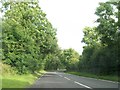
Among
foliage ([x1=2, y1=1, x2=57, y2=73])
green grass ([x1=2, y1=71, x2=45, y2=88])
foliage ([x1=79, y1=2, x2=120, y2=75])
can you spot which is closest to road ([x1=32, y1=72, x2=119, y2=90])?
green grass ([x1=2, y1=71, x2=45, y2=88])

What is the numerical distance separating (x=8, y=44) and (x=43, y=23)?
1663 centimetres

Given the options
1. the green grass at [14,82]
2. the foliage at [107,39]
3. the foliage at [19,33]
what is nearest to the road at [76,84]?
the green grass at [14,82]

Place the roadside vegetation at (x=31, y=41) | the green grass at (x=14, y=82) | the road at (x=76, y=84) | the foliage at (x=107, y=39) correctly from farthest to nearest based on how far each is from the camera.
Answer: the foliage at (x=107, y=39) → the roadside vegetation at (x=31, y=41) → the road at (x=76, y=84) → the green grass at (x=14, y=82)

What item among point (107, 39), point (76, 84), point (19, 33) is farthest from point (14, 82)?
point (107, 39)

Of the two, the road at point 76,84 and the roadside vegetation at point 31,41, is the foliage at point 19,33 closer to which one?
the roadside vegetation at point 31,41

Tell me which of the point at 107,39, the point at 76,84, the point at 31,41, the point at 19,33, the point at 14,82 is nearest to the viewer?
the point at 14,82

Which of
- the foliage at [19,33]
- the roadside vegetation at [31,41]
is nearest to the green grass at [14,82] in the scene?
the roadside vegetation at [31,41]

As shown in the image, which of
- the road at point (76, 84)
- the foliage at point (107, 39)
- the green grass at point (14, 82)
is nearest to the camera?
the green grass at point (14, 82)

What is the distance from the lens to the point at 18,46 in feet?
150

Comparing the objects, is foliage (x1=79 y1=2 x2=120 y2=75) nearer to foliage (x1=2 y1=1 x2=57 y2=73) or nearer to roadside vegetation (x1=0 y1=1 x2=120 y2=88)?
roadside vegetation (x1=0 y1=1 x2=120 y2=88)

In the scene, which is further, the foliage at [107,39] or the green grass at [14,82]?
the foliage at [107,39]

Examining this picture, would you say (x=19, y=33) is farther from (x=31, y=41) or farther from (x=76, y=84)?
(x=76, y=84)

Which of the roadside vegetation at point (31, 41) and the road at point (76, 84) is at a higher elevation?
the roadside vegetation at point (31, 41)

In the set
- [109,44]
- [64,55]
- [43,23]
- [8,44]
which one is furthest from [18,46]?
[64,55]
